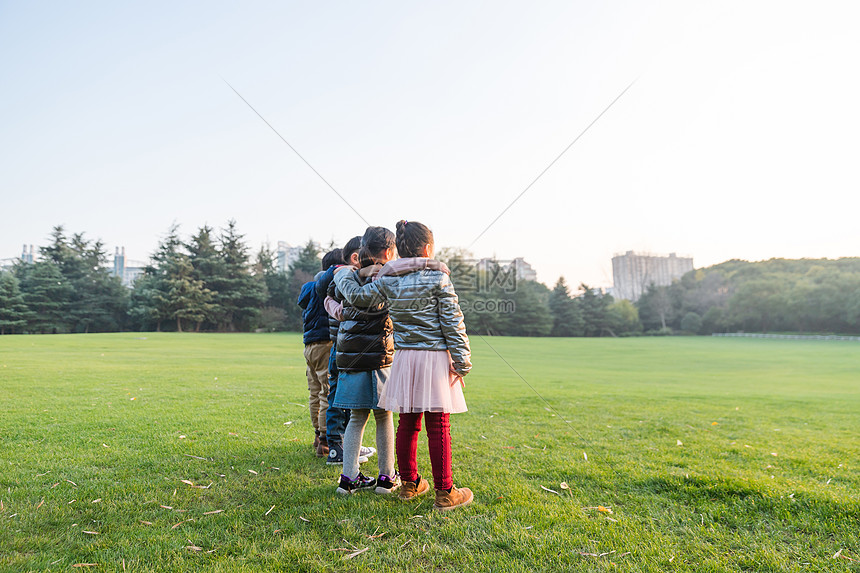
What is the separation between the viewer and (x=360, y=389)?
11.5ft

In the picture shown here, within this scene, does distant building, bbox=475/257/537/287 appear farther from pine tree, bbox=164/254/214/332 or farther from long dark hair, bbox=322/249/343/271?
long dark hair, bbox=322/249/343/271

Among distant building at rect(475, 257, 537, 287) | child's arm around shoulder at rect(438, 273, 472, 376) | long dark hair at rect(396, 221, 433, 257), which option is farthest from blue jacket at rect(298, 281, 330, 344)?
distant building at rect(475, 257, 537, 287)

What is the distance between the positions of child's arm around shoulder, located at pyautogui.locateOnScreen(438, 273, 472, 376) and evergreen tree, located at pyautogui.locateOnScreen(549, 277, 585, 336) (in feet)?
175

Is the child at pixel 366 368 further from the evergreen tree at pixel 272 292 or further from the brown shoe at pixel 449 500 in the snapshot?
the evergreen tree at pixel 272 292

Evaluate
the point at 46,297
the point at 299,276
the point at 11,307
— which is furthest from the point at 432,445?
the point at 46,297

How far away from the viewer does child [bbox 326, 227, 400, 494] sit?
3.49 meters

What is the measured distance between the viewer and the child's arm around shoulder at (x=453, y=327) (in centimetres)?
316

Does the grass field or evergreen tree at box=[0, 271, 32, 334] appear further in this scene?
evergreen tree at box=[0, 271, 32, 334]

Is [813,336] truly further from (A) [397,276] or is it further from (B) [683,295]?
(A) [397,276]

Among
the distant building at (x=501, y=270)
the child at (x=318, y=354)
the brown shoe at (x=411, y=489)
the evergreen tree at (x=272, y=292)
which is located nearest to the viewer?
the brown shoe at (x=411, y=489)

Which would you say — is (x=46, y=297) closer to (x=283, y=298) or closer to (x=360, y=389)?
(x=283, y=298)

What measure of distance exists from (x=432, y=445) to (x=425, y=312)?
34.6 inches

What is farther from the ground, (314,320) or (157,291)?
(157,291)

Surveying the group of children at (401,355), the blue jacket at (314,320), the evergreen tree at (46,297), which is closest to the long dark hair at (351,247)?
the group of children at (401,355)
